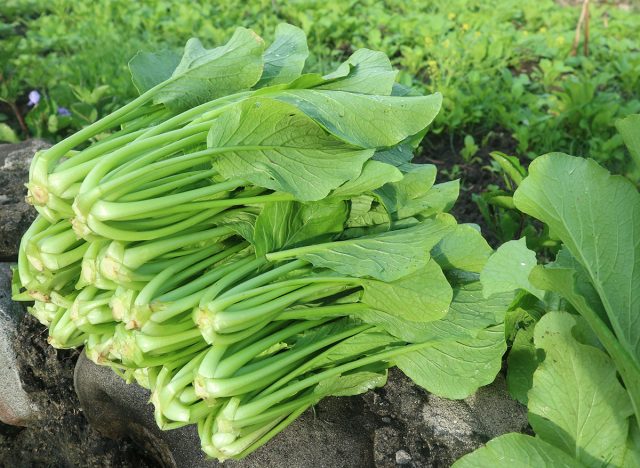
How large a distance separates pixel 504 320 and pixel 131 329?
3.06 feet

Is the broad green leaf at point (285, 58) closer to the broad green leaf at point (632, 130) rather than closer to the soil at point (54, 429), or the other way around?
the broad green leaf at point (632, 130)

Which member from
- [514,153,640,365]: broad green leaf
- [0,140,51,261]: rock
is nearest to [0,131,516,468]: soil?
[0,140,51,261]: rock

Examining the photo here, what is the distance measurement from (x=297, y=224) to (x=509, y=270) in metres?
0.57

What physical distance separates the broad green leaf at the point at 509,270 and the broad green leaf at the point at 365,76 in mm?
606

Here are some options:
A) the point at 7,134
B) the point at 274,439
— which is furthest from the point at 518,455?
the point at 7,134

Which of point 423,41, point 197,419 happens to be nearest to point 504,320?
point 197,419

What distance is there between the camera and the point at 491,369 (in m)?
1.53

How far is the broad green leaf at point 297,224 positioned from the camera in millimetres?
1603

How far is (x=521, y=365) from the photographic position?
1.60 meters

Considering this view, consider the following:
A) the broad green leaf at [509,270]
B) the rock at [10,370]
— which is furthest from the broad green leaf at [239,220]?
the rock at [10,370]

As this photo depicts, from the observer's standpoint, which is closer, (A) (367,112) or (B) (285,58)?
(A) (367,112)

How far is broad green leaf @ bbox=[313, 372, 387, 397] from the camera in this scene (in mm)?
1594

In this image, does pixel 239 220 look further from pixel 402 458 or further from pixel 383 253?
pixel 402 458

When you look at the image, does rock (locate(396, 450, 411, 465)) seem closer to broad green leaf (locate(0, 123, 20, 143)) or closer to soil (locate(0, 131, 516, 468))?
soil (locate(0, 131, 516, 468))
